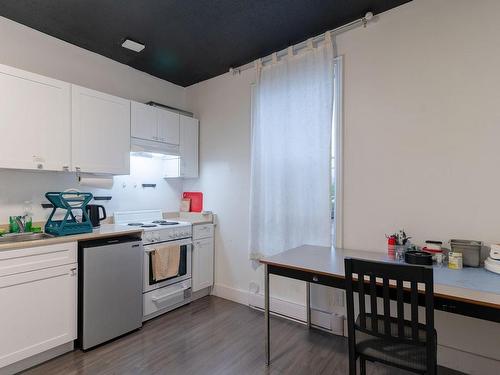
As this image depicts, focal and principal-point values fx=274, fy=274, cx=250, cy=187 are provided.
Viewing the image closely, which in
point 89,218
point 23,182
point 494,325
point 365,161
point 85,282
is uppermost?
point 365,161

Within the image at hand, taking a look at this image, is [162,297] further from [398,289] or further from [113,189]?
[398,289]

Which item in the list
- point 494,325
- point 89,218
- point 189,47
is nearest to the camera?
point 494,325

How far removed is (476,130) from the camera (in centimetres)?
194

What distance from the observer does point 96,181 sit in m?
2.84

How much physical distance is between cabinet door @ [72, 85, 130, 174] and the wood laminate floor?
1.61m

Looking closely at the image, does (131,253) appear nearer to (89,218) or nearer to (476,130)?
(89,218)

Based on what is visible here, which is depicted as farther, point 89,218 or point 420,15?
point 89,218

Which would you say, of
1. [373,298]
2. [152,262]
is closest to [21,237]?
[152,262]

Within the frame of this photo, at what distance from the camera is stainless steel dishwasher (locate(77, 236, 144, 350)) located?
7.45 feet

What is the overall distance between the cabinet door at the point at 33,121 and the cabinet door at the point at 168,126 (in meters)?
1.00

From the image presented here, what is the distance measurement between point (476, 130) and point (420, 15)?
1.01 meters

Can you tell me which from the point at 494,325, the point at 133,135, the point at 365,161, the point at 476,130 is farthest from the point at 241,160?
the point at 494,325

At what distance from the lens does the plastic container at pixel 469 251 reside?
71.1 inches

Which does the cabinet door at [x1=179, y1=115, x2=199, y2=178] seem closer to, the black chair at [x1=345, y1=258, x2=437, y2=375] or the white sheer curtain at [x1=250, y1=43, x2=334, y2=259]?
the white sheer curtain at [x1=250, y1=43, x2=334, y2=259]
